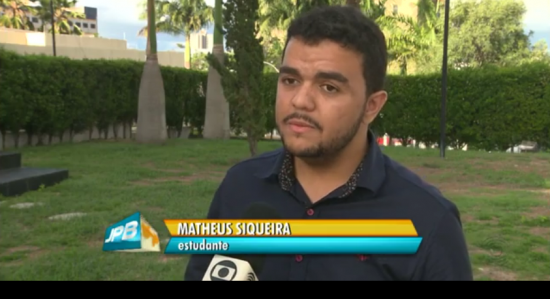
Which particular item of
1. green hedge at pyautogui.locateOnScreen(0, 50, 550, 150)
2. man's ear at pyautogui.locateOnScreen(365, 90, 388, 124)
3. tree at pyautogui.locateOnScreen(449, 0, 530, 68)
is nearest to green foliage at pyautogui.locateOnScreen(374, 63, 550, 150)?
green hedge at pyautogui.locateOnScreen(0, 50, 550, 150)

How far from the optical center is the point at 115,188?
9156 millimetres

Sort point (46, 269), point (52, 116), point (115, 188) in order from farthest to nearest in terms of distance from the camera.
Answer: point (52, 116) → point (115, 188) → point (46, 269)

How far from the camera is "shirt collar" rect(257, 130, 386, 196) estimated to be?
1.50 meters

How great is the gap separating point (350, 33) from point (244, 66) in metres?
10.8

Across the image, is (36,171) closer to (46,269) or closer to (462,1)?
(46,269)

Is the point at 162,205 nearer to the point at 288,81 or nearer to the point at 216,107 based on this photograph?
the point at 288,81

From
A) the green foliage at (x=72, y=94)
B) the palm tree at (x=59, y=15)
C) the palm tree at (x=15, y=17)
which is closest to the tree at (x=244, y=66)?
the green foliage at (x=72, y=94)

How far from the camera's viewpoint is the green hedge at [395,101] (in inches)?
598

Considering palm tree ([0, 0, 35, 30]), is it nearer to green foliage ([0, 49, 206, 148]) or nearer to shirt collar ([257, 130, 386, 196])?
green foliage ([0, 49, 206, 148])

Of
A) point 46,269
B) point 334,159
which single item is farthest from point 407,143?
point 334,159

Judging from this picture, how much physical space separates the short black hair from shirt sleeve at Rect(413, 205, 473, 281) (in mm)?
433

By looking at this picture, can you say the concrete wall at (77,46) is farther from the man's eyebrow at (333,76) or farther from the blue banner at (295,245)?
the man's eyebrow at (333,76)

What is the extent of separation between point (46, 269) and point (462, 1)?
2825cm

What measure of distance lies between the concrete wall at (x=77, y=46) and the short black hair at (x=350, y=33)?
39282 mm
